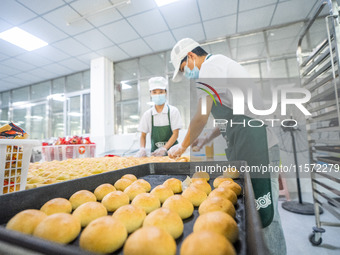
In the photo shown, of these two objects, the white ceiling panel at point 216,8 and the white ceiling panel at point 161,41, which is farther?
the white ceiling panel at point 161,41

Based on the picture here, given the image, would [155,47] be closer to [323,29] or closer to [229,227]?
[323,29]

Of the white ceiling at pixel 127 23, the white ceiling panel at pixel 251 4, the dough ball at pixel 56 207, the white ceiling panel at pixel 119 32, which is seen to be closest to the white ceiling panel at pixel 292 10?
the white ceiling at pixel 127 23

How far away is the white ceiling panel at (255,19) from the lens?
3.27 m

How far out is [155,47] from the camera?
444cm

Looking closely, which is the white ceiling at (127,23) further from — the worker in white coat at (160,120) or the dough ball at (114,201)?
the dough ball at (114,201)

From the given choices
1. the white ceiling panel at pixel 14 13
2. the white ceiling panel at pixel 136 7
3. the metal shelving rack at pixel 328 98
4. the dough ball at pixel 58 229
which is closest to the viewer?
the dough ball at pixel 58 229

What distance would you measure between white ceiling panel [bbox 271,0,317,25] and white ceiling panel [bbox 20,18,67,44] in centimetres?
409

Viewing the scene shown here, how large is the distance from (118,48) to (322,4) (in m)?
3.88

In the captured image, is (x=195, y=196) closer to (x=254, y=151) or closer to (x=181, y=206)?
(x=181, y=206)

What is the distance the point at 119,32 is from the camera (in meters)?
3.72

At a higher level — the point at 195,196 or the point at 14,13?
the point at 14,13

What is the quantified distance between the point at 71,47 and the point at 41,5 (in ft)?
4.21

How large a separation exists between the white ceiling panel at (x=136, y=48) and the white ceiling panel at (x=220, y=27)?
1452mm

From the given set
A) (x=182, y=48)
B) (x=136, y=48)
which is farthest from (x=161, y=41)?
(x=182, y=48)
